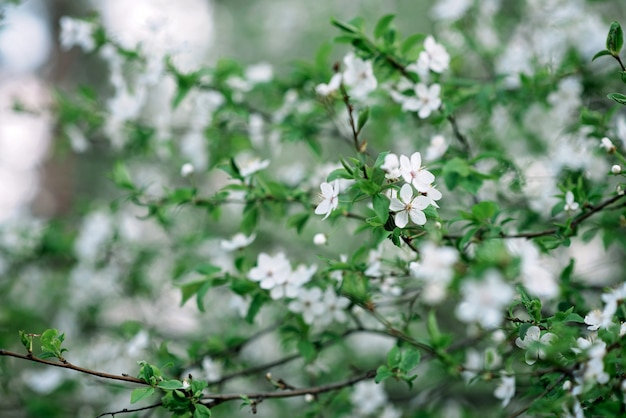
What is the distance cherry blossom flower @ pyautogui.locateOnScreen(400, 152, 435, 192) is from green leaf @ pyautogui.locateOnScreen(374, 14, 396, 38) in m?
0.58

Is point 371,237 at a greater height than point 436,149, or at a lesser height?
lesser

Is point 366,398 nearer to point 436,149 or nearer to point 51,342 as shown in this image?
point 436,149

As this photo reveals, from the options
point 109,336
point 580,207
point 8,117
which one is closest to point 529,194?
point 580,207

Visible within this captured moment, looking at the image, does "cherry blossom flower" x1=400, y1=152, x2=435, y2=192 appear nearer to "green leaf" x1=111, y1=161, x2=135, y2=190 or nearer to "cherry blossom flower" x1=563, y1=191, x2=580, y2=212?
"cherry blossom flower" x1=563, y1=191, x2=580, y2=212

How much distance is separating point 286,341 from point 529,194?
1190 mm

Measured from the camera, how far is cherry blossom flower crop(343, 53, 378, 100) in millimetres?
1618

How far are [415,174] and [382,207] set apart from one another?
4.5 inches

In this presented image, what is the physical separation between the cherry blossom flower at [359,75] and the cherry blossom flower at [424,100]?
132mm

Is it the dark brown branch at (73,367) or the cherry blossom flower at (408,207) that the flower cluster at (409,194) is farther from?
the dark brown branch at (73,367)

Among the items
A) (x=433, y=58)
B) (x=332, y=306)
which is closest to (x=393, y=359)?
(x=332, y=306)

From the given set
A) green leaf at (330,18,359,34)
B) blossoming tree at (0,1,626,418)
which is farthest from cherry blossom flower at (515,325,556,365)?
green leaf at (330,18,359,34)

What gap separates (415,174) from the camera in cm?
120

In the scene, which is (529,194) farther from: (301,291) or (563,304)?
(301,291)

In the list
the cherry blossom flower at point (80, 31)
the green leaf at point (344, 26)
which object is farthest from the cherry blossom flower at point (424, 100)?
the cherry blossom flower at point (80, 31)
